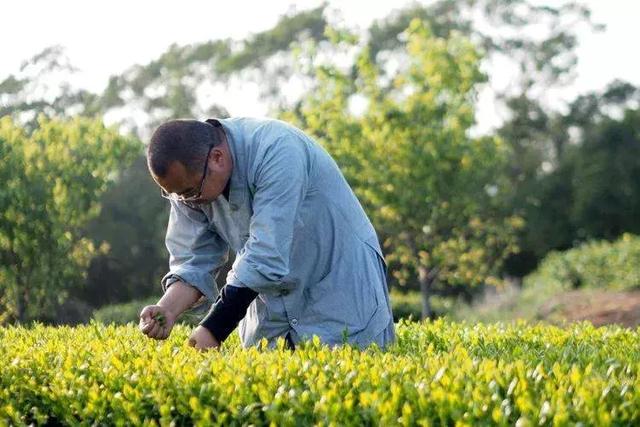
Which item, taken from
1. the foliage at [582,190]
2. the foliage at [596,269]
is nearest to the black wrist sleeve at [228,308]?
the foliage at [596,269]

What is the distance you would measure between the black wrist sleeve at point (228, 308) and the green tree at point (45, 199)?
25.3 feet

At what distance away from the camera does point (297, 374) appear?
4.07 m

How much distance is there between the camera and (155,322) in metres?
4.61

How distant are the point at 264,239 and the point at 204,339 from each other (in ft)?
1.62

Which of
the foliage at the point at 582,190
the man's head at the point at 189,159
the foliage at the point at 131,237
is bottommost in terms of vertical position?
the foliage at the point at 582,190

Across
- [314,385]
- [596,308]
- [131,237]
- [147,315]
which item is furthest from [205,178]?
[131,237]

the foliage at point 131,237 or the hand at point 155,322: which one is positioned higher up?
the hand at point 155,322

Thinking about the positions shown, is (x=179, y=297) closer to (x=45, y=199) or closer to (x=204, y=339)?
(x=204, y=339)

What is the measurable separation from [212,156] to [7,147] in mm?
7845

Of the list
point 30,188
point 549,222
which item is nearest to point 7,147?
point 30,188

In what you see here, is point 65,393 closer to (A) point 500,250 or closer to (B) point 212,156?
(B) point 212,156

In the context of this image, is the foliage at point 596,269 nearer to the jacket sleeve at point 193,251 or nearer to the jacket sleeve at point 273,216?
the jacket sleeve at point 193,251

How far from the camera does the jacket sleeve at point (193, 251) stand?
4.93m

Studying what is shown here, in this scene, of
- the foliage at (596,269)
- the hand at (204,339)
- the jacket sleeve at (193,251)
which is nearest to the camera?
the hand at (204,339)
